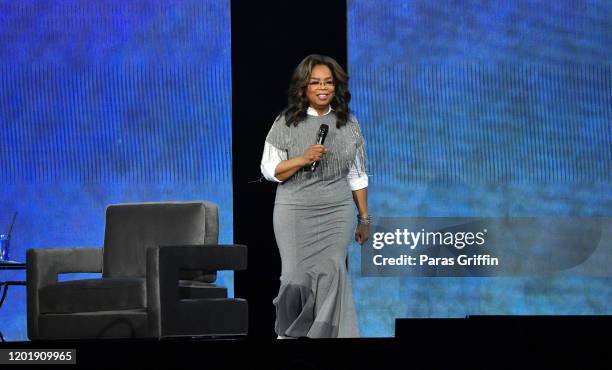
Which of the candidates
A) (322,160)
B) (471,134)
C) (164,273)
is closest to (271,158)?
(322,160)

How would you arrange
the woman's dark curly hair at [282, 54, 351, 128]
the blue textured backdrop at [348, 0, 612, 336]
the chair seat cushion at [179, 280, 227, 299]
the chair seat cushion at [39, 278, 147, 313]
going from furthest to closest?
the blue textured backdrop at [348, 0, 612, 336] → the chair seat cushion at [179, 280, 227, 299] → the chair seat cushion at [39, 278, 147, 313] → the woman's dark curly hair at [282, 54, 351, 128]

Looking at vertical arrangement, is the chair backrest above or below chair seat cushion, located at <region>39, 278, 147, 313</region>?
above

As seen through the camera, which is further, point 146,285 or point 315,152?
point 146,285

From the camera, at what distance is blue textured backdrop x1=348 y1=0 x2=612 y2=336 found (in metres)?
6.47

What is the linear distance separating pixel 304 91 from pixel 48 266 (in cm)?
178

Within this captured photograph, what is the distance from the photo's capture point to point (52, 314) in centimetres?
514

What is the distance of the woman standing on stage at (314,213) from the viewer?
4645 mm

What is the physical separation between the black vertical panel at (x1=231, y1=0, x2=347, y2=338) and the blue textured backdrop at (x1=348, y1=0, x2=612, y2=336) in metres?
0.37

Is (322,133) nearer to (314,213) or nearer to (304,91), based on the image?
(304,91)

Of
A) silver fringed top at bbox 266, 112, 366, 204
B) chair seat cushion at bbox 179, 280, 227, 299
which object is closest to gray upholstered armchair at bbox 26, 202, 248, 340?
chair seat cushion at bbox 179, 280, 227, 299

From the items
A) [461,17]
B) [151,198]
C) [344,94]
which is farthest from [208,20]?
[344,94]

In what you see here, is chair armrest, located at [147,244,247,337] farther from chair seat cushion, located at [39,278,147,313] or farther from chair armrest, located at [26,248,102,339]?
chair armrest, located at [26,248,102,339]

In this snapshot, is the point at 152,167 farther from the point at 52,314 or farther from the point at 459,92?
the point at 459,92

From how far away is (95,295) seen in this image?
5070 millimetres
